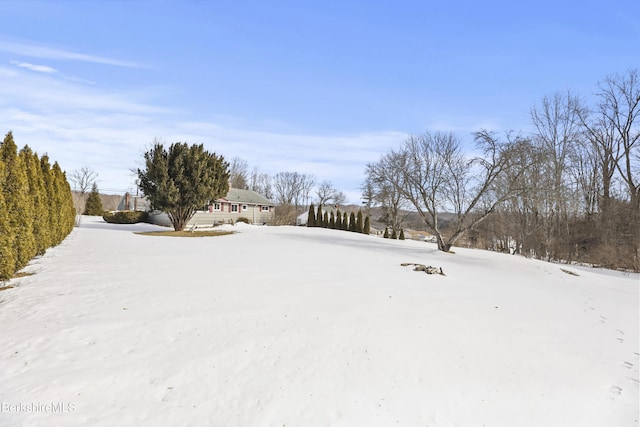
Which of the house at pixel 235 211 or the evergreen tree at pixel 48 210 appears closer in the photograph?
the evergreen tree at pixel 48 210

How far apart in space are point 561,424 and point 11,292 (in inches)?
313

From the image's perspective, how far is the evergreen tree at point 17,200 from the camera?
6.50 m

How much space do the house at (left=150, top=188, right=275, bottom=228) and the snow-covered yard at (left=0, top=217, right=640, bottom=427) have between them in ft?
79.2

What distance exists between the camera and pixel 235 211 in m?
37.8

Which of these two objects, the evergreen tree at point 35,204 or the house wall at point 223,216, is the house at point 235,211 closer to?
the house wall at point 223,216

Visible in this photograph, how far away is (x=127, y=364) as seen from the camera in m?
3.65

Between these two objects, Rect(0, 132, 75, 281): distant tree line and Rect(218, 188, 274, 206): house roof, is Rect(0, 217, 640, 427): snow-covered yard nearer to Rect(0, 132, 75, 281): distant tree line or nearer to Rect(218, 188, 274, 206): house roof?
Rect(0, 132, 75, 281): distant tree line

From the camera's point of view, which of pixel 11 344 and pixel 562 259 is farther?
pixel 562 259

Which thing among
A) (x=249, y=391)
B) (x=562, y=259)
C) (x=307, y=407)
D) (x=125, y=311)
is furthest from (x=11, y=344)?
(x=562, y=259)

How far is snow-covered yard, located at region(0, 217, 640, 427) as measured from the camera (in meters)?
3.12

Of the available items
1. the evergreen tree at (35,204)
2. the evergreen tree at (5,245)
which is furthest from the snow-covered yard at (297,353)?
the evergreen tree at (35,204)

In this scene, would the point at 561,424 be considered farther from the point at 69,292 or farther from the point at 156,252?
the point at 156,252

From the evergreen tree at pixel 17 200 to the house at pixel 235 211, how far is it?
22.1 m

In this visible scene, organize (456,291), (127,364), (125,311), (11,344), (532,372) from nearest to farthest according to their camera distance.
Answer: (127,364), (11,344), (532,372), (125,311), (456,291)
